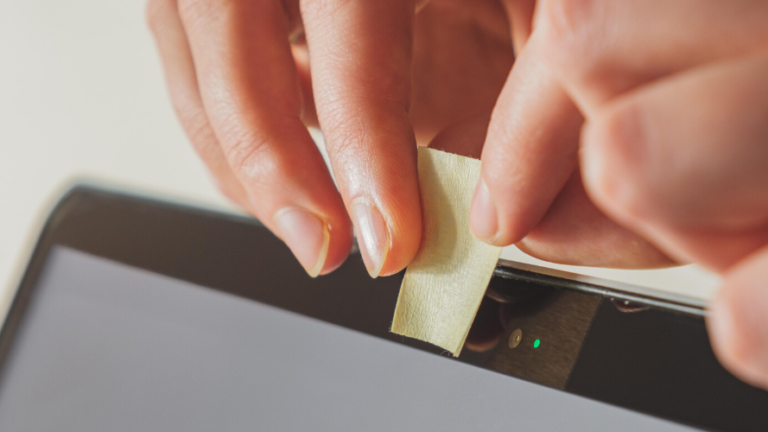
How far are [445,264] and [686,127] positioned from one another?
130 millimetres

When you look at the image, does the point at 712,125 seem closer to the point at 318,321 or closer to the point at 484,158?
the point at 484,158

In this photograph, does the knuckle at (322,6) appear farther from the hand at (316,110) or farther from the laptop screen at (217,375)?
the laptop screen at (217,375)

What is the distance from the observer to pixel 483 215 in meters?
0.20

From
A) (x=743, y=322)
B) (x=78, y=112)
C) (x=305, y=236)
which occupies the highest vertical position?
(x=743, y=322)

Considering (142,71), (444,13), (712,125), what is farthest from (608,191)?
(142,71)

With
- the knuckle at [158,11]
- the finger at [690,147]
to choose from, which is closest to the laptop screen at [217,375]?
the finger at [690,147]

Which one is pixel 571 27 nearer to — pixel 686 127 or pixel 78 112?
pixel 686 127

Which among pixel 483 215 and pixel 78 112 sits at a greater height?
pixel 483 215

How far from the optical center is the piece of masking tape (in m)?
0.22

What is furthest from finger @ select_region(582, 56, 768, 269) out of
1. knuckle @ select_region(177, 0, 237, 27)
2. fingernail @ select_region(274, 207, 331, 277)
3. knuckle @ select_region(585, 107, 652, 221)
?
knuckle @ select_region(177, 0, 237, 27)

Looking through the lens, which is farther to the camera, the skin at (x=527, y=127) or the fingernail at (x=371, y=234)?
the fingernail at (x=371, y=234)

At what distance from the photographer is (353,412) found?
26cm

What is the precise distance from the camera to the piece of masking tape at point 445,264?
0.72ft

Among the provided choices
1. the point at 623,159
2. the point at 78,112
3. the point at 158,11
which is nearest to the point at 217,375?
the point at 623,159
